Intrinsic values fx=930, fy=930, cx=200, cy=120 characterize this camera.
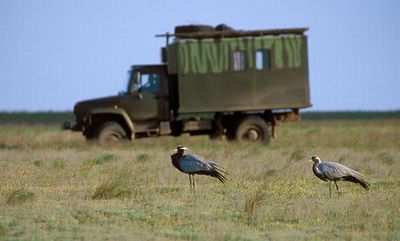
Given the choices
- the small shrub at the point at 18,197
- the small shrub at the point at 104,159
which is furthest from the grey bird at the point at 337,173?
the small shrub at the point at 104,159

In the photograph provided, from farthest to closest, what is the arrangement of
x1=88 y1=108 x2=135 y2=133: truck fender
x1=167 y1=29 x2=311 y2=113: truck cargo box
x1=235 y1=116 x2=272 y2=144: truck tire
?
1. x1=235 y1=116 x2=272 y2=144: truck tire
2. x1=167 y1=29 x2=311 y2=113: truck cargo box
3. x1=88 y1=108 x2=135 y2=133: truck fender

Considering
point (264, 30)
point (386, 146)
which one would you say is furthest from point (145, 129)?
point (386, 146)

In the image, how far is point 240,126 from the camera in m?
28.7

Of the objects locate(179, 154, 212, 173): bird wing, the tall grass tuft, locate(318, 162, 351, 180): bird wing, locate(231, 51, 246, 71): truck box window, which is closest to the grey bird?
locate(318, 162, 351, 180): bird wing

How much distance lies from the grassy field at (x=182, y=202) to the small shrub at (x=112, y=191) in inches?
0.6

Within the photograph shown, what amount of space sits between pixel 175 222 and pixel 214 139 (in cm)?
1684

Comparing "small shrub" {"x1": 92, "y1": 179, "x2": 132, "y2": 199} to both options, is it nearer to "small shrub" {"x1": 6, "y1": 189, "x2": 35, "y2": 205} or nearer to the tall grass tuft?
the tall grass tuft

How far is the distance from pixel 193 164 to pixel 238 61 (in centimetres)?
1317

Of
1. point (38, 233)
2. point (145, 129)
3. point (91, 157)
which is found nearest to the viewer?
point (38, 233)

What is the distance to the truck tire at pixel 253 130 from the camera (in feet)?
94.1

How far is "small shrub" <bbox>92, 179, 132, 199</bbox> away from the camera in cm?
1445

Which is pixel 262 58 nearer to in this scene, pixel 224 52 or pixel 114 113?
pixel 224 52

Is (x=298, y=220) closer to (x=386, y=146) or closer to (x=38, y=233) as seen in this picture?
(x=38, y=233)

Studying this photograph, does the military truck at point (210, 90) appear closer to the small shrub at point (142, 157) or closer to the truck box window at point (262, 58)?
the truck box window at point (262, 58)
